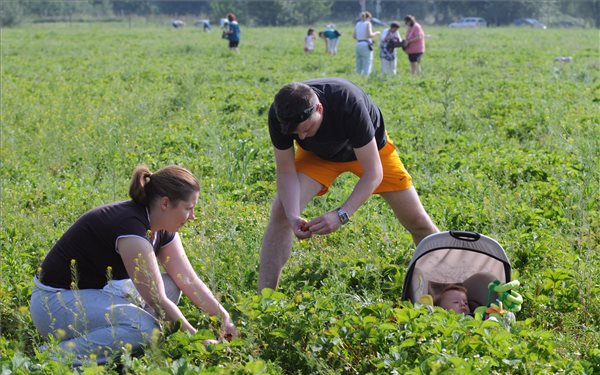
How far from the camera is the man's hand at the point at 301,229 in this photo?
515 cm

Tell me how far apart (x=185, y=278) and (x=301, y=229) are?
0.71m

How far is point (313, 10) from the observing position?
77438mm

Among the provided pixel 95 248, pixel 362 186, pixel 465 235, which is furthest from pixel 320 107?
pixel 95 248

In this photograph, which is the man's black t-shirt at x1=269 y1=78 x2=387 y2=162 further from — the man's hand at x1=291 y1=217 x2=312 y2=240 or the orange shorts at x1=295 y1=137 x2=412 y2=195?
the man's hand at x1=291 y1=217 x2=312 y2=240

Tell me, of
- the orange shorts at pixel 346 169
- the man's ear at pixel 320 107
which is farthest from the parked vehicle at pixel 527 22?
the man's ear at pixel 320 107

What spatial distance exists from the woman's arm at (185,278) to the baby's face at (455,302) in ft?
4.22

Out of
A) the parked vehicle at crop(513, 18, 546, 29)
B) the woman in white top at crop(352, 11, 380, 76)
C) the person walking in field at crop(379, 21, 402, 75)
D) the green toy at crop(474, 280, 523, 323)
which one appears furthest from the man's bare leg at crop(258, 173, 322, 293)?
the parked vehicle at crop(513, 18, 546, 29)

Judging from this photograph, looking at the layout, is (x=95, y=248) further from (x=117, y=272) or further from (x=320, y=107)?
(x=320, y=107)

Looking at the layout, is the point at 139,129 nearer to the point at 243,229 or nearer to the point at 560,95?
the point at 243,229

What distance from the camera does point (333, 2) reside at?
80.1 metres

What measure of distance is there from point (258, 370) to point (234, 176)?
4926mm

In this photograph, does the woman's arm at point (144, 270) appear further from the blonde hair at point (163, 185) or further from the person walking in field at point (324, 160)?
the person walking in field at point (324, 160)

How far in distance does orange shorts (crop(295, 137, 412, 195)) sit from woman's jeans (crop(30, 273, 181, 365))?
Result: 1.35 m

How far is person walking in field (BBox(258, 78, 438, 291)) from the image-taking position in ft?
16.0
